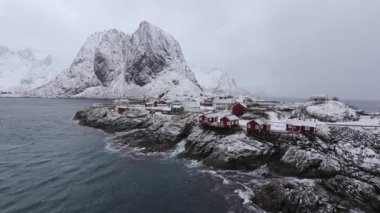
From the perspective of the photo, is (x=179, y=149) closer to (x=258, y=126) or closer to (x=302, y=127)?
(x=258, y=126)

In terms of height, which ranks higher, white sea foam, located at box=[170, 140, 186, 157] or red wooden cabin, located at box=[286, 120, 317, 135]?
red wooden cabin, located at box=[286, 120, 317, 135]

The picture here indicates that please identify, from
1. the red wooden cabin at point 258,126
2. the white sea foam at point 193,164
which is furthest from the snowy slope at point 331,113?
the white sea foam at point 193,164

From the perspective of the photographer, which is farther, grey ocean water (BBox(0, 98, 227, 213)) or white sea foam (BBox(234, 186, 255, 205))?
white sea foam (BBox(234, 186, 255, 205))

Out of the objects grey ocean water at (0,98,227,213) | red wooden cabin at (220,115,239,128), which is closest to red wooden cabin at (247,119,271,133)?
red wooden cabin at (220,115,239,128)

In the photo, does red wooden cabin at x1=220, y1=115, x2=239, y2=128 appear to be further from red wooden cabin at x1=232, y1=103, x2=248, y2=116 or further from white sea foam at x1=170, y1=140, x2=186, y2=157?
red wooden cabin at x1=232, y1=103, x2=248, y2=116

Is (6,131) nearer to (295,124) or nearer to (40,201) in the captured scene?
(40,201)

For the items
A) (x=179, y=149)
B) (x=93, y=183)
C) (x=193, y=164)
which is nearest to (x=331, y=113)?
(x=179, y=149)

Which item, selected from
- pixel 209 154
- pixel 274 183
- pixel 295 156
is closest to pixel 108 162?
pixel 209 154
